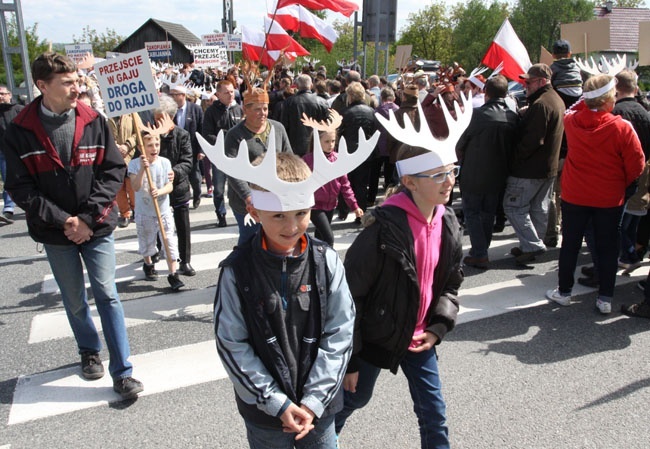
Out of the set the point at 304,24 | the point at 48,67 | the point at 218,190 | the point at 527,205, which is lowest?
the point at 218,190

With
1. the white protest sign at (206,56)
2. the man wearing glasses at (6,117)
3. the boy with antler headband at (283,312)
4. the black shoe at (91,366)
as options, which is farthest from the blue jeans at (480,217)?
the white protest sign at (206,56)

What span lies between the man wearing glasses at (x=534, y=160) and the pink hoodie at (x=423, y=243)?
3.81m

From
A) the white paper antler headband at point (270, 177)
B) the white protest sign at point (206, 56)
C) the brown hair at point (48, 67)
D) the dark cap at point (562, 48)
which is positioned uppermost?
the white protest sign at point (206, 56)

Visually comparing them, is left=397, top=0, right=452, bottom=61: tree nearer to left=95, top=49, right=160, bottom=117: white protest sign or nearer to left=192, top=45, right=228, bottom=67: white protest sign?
left=192, top=45, right=228, bottom=67: white protest sign

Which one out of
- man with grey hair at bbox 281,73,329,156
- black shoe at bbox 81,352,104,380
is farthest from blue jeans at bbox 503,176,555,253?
black shoe at bbox 81,352,104,380

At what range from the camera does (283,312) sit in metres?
2.08

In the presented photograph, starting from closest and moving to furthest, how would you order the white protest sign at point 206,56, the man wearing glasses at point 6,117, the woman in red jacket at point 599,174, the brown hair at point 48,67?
the brown hair at point 48,67, the woman in red jacket at point 599,174, the man wearing glasses at point 6,117, the white protest sign at point 206,56

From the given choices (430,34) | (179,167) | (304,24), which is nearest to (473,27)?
(430,34)

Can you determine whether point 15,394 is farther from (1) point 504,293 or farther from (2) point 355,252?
(1) point 504,293

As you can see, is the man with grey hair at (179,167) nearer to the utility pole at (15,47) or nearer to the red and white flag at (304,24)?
the utility pole at (15,47)

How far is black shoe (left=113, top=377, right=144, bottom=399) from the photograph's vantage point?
3.55 meters

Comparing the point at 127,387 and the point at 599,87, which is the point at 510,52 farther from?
the point at 127,387

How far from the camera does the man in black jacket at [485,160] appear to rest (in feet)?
19.6

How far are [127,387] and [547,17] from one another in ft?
184
